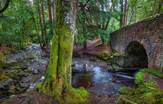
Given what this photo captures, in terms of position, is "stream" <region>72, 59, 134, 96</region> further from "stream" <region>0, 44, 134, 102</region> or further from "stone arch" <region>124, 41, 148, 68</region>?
"stone arch" <region>124, 41, 148, 68</region>

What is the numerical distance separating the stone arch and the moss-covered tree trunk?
947 centimetres

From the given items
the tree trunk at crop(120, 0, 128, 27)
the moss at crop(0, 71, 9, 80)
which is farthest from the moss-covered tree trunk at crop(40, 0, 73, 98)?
the tree trunk at crop(120, 0, 128, 27)

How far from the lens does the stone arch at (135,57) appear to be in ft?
48.1

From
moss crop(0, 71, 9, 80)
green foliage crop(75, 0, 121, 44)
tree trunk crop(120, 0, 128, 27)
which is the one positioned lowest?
moss crop(0, 71, 9, 80)

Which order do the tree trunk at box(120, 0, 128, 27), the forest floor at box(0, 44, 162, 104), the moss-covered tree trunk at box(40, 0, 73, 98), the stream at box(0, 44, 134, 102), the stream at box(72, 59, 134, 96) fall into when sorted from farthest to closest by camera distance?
the tree trunk at box(120, 0, 128, 27), the stream at box(72, 59, 134, 96), the stream at box(0, 44, 134, 102), the moss-covered tree trunk at box(40, 0, 73, 98), the forest floor at box(0, 44, 162, 104)

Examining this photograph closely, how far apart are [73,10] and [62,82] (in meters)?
2.27

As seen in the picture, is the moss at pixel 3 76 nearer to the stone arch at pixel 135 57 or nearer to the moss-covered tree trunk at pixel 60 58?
the moss-covered tree trunk at pixel 60 58

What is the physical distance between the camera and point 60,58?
19.4 ft

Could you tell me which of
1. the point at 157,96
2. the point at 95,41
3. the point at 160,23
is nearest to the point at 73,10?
the point at 157,96

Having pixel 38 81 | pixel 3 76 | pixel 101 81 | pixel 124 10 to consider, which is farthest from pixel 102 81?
pixel 124 10

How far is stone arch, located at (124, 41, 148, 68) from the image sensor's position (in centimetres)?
1466

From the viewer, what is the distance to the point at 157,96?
5562mm

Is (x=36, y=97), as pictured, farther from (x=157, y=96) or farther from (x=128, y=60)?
(x=128, y=60)

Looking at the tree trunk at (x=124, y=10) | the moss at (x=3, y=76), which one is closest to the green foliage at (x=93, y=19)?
the tree trunk at (x=124, y=10)
